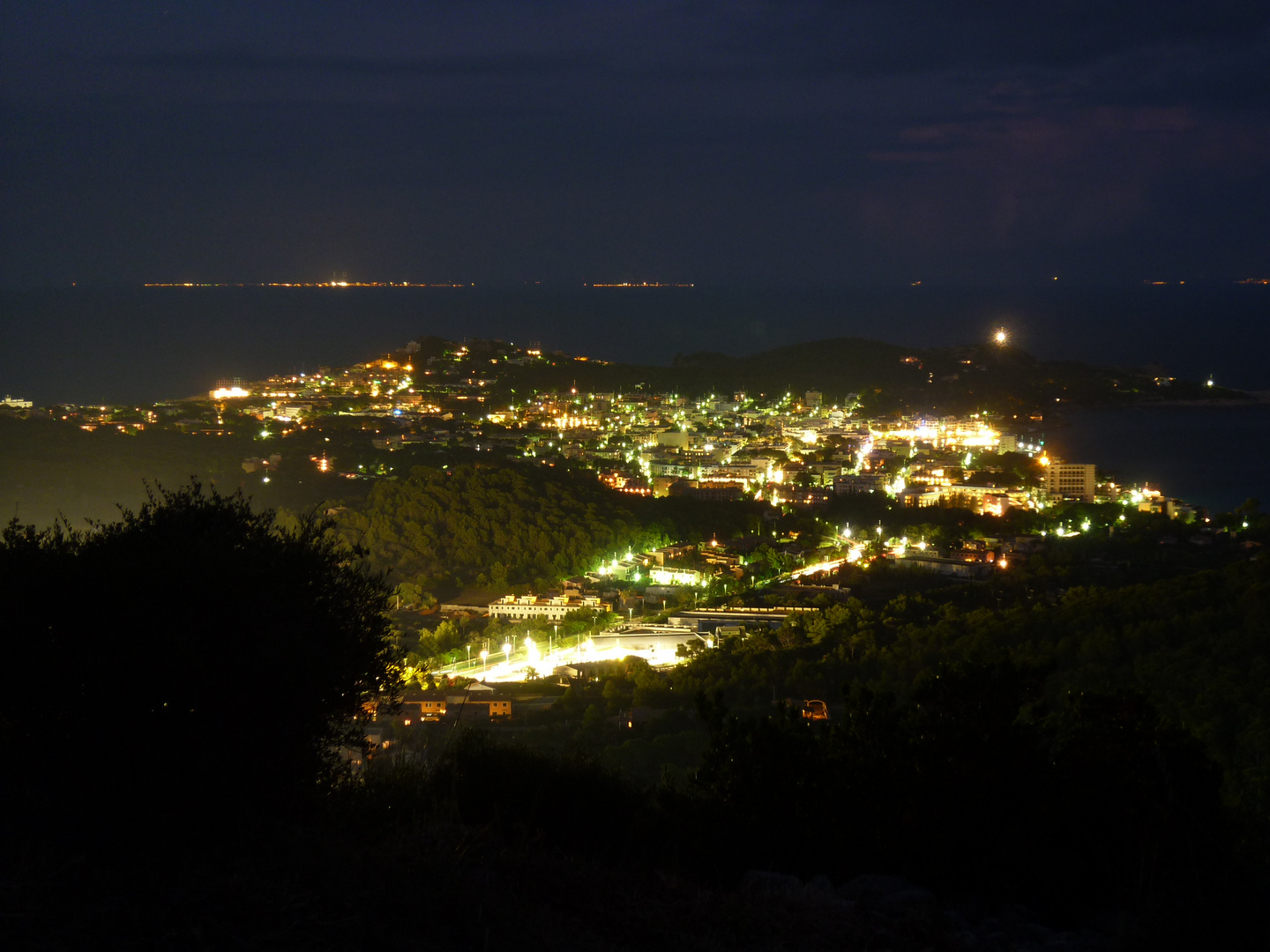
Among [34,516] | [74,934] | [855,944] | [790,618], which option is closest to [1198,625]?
[790,618]

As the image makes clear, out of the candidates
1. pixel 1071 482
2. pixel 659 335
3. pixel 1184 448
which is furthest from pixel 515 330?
pixel 1071 482

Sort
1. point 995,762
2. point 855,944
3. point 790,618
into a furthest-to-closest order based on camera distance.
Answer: point 790,618 < point 995,762 < point 855,944

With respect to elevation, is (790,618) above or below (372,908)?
below

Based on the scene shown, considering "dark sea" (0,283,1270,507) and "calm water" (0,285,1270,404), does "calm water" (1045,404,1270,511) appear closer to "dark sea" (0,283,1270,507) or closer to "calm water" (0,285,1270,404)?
"dark sea" (0,283,1270,507)

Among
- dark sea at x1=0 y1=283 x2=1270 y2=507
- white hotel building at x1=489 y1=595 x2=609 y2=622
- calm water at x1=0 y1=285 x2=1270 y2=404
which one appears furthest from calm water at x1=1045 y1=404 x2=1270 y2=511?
white hotel building at x1=489 y1=595 x2=609 y2=622

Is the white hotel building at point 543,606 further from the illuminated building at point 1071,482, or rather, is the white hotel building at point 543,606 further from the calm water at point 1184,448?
the calm water at point 1184,448

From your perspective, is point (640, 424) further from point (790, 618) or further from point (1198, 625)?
point (1198, 625)

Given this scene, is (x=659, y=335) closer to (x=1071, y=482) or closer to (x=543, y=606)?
(x=1071, y=482)
